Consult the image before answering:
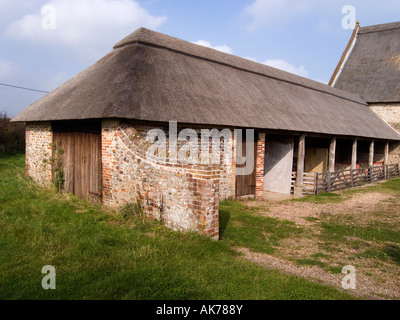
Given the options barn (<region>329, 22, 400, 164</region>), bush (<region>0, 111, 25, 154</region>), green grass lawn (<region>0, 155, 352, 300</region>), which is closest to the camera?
green grass lawn (<region>0, 155, 352, 300</region>)

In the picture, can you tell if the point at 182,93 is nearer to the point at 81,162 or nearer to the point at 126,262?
the point at 81,162

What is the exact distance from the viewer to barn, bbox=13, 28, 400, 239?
18.8ft

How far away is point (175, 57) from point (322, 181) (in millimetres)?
7249

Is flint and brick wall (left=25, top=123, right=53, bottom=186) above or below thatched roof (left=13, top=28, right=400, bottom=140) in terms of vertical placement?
below

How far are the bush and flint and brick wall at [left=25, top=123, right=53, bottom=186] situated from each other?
26.8 ft

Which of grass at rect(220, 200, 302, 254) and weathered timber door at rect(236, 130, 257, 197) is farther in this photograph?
weathered timber door at rect(236, 130, 257, 197)
